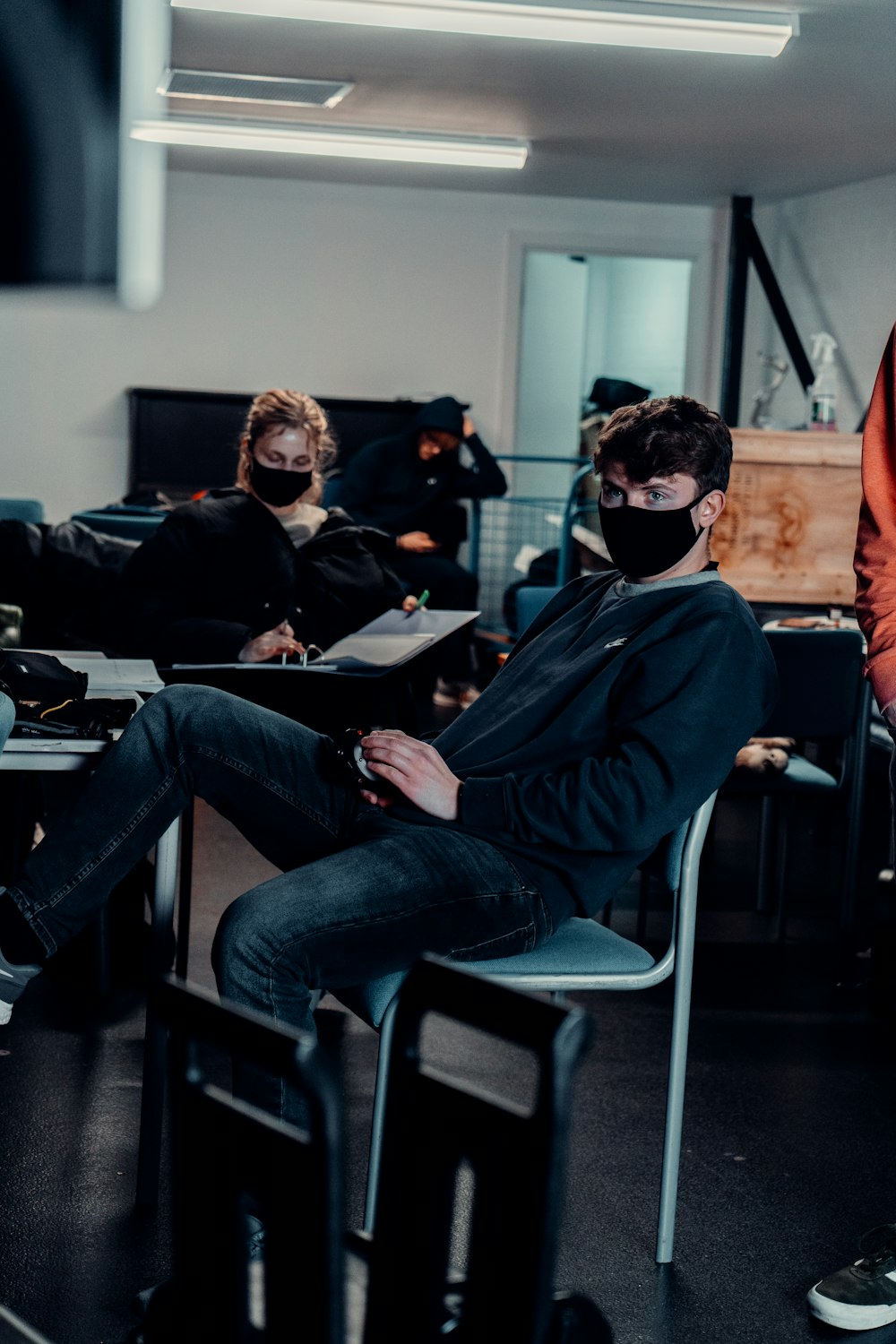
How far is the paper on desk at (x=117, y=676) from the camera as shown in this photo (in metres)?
2.37

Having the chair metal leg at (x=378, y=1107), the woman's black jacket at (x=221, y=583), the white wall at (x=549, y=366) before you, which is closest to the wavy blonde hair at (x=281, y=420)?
the woman's black jacket at (x=221, y=583)

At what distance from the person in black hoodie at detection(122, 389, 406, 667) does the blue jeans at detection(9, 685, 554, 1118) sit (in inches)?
46.0

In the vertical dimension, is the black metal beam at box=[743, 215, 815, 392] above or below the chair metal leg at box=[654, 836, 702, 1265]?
above

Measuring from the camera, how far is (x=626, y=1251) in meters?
2.11

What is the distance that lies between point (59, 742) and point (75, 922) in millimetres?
268

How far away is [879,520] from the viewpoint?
6.85 feet

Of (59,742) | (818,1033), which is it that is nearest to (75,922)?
(59,742)

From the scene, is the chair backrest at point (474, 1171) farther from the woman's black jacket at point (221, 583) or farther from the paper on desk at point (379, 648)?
the woman's black jacket at point (221, 583)

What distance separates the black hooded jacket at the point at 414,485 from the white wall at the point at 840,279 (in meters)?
1.93

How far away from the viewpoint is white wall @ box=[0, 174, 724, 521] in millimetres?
8531

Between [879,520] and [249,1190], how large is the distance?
1.49 meters

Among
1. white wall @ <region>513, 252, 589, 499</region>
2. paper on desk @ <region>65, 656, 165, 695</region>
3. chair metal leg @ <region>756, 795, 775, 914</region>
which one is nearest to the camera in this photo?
paper on desk @ <region>65, 656, 165, 695</region>

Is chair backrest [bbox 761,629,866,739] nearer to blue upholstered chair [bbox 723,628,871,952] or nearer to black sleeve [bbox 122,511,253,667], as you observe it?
blue upholstered chair [bbox 723,628,871,952]

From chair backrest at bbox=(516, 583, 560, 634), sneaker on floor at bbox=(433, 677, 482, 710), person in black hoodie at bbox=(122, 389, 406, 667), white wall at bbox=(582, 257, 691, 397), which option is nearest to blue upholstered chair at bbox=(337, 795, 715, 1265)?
chair backrest at bbox=(516, 583, 560, 634)
